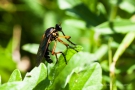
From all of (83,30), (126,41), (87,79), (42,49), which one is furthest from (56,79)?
(83,30)

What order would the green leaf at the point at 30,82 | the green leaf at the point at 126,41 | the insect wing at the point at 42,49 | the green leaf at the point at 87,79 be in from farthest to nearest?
1. the green leaf at the point at 126,41
2. the insect wing at the point at 42,49
3. the green leaf at the point at 87,79
4. the green leaf at the point at 30,82

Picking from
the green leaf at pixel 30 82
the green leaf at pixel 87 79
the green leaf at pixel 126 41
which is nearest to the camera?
the green leaf at pixel 30 82

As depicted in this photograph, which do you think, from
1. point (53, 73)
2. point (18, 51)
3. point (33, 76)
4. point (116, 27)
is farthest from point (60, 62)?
point (18, 51)

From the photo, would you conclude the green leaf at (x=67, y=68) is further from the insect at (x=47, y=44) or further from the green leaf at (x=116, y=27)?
the green leaf at (x=116, y=27)

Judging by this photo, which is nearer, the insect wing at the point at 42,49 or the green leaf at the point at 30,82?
the green leaf at the point at 30,82

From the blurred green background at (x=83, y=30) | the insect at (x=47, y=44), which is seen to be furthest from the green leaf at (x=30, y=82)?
the blurred green background at (x=83, y=30)

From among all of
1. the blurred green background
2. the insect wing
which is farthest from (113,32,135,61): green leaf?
the insect wing

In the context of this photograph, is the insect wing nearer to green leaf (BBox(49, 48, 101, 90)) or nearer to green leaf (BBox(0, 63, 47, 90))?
green leaf (BBox(49, 48, 101, 90))

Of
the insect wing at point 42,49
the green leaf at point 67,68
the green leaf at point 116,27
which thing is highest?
the green leaf at point 116,27
